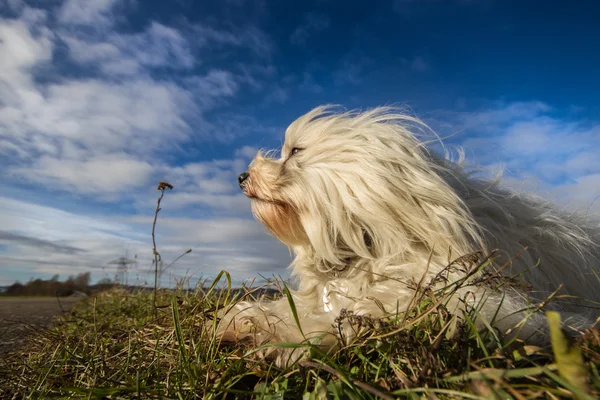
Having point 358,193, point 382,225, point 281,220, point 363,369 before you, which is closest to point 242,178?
point 281,220

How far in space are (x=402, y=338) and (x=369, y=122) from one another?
189cm

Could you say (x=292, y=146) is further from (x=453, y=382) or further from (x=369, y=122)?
(x=453, y=382)

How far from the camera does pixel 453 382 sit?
43.9 inches

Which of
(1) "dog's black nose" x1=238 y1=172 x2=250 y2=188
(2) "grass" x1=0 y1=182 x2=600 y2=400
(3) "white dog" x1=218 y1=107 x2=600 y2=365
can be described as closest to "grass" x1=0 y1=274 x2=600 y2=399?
(2) "grass" x1=0 y1=182 x2=600 y2=400

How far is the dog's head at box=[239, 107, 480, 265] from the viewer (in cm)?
242

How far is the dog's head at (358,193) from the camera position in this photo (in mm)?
2420

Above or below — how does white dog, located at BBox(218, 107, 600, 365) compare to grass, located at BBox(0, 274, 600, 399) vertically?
above

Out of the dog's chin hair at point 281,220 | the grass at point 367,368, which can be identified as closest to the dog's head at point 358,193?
the dog's chin hair at point 281,220

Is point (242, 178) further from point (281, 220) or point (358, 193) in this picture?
point (358, 193)

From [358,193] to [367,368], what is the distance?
50.4 inches

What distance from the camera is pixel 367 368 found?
56.1 inches

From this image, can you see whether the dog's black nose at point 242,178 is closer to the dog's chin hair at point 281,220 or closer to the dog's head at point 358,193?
the dog's head at point 358,193

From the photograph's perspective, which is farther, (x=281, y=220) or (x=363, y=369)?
(x=281, y=220)

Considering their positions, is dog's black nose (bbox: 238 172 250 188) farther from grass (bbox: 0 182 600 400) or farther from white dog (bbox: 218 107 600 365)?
grass (bbox: 0 182 600 400)
